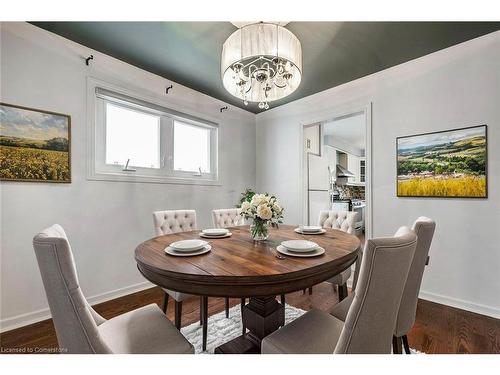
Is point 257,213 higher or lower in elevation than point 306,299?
higher

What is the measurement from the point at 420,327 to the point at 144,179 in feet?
10.3

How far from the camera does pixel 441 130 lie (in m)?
2.37

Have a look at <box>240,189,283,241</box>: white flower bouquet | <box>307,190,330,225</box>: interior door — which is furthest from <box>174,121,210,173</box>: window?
<box>240,189,283,241</box>: white flower bouquet

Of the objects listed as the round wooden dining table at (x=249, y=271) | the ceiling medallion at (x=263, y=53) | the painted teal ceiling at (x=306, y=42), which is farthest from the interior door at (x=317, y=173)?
the round wooden dining table at (x=249, y=271)

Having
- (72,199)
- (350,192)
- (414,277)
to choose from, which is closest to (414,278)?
(414,277)

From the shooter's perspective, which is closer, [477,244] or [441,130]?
[477,244]

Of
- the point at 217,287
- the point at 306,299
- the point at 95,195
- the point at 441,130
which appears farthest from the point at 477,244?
the point at 95,195

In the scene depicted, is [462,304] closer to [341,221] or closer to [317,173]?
[341,221]

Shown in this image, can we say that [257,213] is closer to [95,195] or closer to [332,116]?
[95,195]

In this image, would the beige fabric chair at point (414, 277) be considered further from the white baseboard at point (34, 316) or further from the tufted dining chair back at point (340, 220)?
the white baseboard at point (34, 316)

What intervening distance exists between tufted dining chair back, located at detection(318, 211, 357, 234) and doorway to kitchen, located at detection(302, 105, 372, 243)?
2.8 inches

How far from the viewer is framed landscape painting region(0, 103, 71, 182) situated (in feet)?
6.18

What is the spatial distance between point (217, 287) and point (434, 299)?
265cm
